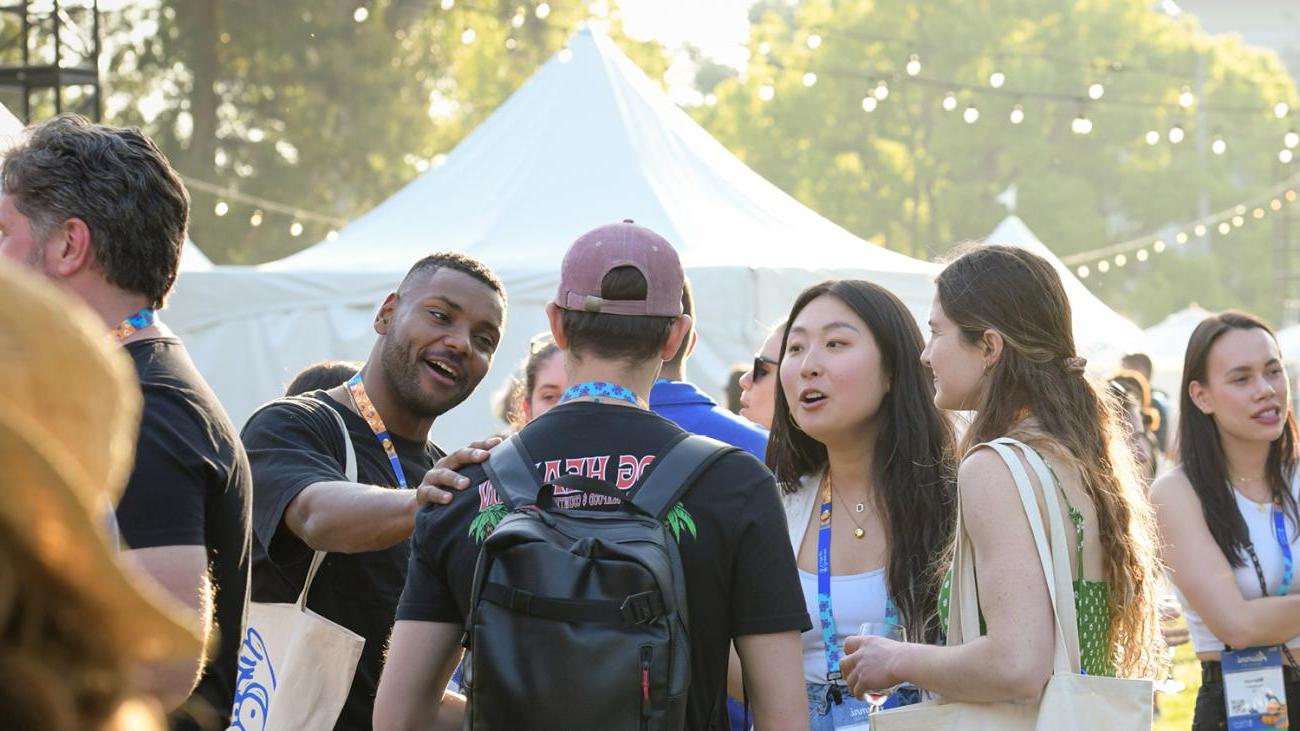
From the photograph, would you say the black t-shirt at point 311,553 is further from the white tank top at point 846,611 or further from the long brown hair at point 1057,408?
the long brown hair at point 1057,408

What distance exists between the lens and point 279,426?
330cm

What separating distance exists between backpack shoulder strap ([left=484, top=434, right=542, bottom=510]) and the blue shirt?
5.26 feet

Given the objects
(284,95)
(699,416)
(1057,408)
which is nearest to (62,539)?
(1057,408)

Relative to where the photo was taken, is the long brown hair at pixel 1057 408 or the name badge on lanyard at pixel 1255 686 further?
the name badge on lanyard at pixel 1255 686

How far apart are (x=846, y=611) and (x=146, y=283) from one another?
174 cm

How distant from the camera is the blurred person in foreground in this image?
709mm

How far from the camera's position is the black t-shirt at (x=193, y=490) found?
2.30m

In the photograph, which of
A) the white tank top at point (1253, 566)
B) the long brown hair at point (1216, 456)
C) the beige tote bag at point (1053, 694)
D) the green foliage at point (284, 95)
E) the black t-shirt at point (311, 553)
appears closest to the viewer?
the beige tote bag at point (1053, 694)

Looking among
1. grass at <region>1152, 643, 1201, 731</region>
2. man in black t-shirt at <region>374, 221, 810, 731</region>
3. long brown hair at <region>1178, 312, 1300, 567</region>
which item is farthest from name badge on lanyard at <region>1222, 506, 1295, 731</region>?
grass at <region>1152, 643, 1201, 731</region>

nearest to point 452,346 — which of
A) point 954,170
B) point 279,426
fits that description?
point 279,426

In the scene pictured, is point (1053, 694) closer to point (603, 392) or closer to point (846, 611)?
point (846, 611)

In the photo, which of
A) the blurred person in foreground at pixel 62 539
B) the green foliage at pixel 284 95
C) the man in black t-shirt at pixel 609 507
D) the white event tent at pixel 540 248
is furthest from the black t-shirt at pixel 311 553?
the green foliage at pixel 284 95

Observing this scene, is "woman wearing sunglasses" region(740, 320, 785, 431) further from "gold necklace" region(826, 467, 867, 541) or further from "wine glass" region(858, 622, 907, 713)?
"wine glass" region(858, 622, 907, 713)

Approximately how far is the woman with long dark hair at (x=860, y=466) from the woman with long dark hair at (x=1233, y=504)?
1.27 metres
